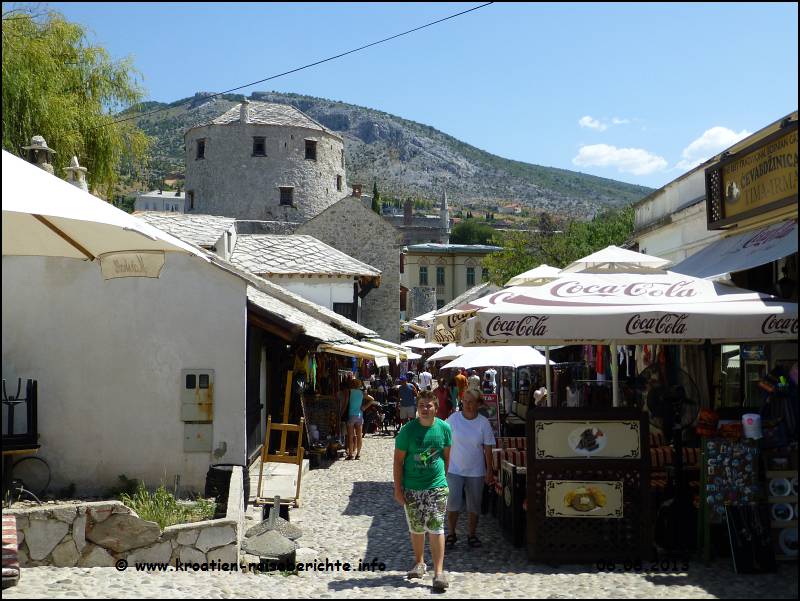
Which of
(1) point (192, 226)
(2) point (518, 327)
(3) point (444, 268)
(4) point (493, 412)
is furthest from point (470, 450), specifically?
(3) point (444, 268)

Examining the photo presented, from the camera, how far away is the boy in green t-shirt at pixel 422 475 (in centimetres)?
741

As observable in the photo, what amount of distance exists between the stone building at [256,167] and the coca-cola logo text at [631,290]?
4768cm

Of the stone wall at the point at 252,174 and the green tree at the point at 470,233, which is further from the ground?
the green tree at the point at 470,233

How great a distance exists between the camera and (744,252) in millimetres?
9289

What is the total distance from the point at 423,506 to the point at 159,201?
147221 mm

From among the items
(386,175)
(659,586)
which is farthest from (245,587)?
(386,175)

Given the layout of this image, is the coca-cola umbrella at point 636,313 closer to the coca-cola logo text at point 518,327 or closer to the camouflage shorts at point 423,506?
the coca-cola logo text at point 518,327

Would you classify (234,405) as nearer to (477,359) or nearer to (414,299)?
(477,359)

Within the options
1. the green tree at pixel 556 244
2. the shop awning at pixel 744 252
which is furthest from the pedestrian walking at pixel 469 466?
the green tree at pixel 556 244

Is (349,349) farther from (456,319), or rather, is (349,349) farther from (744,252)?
(744,252)

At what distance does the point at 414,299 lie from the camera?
7744 centimetres

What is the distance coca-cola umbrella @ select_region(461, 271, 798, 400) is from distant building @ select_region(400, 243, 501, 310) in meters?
91.7

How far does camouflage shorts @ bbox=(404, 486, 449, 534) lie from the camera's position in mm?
7398

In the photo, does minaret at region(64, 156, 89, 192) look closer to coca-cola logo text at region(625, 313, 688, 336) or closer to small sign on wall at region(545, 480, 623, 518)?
small sign on wall at region(545, 480, 623, 518)
